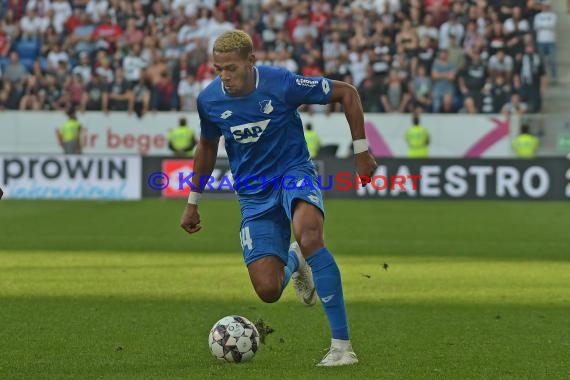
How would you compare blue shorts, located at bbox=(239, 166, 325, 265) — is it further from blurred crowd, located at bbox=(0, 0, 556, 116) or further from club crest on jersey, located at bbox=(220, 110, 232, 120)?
blurred crowd, located at bbox=(0, 0, 556, 116)

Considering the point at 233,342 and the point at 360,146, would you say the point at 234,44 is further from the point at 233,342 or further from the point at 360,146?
the point at 233,342

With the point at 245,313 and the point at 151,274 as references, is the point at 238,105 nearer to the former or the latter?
the point at 245,313

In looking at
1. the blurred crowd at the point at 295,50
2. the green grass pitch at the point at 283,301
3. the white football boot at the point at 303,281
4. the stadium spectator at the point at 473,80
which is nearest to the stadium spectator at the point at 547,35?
the blurred crowd at the point at 295,50

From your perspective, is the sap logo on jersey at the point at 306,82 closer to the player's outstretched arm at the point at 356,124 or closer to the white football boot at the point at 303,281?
the player's outstretched arm at the point at 356,124

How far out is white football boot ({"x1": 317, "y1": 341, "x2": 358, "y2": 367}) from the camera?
691 centimetres

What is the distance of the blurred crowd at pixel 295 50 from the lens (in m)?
28.8

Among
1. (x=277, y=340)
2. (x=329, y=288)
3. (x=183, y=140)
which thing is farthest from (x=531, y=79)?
(x=329, y=288)

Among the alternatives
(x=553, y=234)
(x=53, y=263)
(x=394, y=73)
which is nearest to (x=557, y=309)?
(x=53, y=263)

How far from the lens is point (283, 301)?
409 inches

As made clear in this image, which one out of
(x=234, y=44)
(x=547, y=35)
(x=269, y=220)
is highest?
(x=234, y=44)

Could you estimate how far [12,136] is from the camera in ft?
94.3

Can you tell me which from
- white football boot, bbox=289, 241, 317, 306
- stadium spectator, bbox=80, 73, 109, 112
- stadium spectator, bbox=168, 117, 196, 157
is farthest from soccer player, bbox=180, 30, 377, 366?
stadium spectator, bbox=80, 73, 109, 112

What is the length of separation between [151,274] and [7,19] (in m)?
20.3

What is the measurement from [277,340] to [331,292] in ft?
3.96
